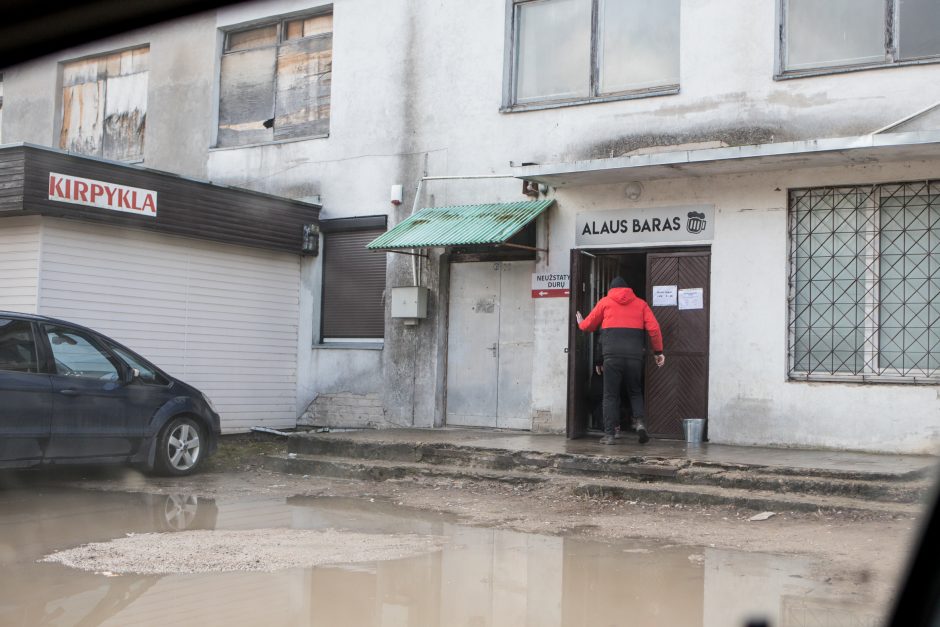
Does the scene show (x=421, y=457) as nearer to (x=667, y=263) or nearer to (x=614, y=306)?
(x=614, y=306)

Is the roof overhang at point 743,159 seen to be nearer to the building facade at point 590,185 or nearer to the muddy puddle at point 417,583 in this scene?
the building facade at point 590,185

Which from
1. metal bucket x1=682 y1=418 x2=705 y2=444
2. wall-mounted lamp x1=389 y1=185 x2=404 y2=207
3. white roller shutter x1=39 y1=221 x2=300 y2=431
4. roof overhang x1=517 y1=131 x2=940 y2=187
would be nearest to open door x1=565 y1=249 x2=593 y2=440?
roof overhang x1=517 y1=131 x2=940 y2=187

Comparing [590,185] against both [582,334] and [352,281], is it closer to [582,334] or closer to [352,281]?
[582,334]

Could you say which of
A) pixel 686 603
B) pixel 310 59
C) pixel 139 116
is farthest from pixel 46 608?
pixel 139 116

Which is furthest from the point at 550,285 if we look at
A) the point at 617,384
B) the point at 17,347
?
the point at 17,347

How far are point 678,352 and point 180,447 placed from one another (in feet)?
19.8

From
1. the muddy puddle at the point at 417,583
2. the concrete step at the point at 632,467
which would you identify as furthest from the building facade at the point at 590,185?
the muddy puddle at the point at 417,583

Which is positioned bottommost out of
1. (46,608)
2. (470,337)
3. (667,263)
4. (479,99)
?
(46,608)

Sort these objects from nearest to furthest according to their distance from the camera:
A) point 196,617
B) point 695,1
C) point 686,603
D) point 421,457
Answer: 1. point 196,617
2. point 686,603
3. point 421,457
4. point 695,1

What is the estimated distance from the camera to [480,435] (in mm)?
12539

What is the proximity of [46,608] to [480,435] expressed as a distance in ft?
24.5

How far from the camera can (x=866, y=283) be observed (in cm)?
1098

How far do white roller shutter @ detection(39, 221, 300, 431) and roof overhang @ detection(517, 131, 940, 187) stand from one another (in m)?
4.85

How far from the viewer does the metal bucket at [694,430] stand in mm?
11633
